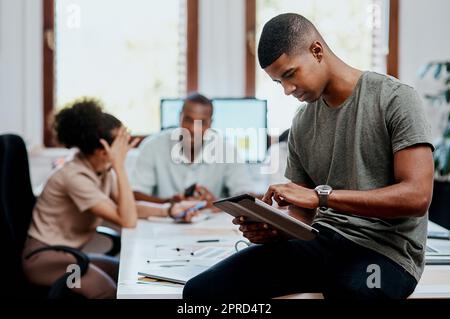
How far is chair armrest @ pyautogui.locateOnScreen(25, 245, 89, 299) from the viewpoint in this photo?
2285mm

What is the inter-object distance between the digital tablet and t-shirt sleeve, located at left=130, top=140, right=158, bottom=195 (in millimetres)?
1720

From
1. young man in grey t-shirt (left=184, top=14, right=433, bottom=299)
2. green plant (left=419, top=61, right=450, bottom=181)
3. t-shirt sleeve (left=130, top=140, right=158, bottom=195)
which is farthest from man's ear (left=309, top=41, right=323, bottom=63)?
green plant (left=419, top=61, right=450, bottom=181)

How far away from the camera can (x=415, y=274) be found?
1.59 metres

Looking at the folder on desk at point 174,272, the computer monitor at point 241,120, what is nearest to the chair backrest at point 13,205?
the folder on desk at point 174,272

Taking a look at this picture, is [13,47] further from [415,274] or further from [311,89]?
[415,274]

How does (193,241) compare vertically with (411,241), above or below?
below

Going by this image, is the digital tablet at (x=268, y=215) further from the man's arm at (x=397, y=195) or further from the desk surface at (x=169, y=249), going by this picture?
the desk surface at (x=169, y=249)

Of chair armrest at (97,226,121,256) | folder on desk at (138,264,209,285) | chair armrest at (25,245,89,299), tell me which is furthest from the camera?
chair armrest at (97,226,121,256)

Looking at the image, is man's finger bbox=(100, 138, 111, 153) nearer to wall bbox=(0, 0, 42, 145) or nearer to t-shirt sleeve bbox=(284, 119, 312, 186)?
t-shirt sleeve bbox=(284, 119, 312, 186)

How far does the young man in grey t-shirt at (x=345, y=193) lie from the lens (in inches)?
59.2

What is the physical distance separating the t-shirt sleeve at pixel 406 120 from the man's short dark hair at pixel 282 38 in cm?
26

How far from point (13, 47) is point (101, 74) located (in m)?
0.56
